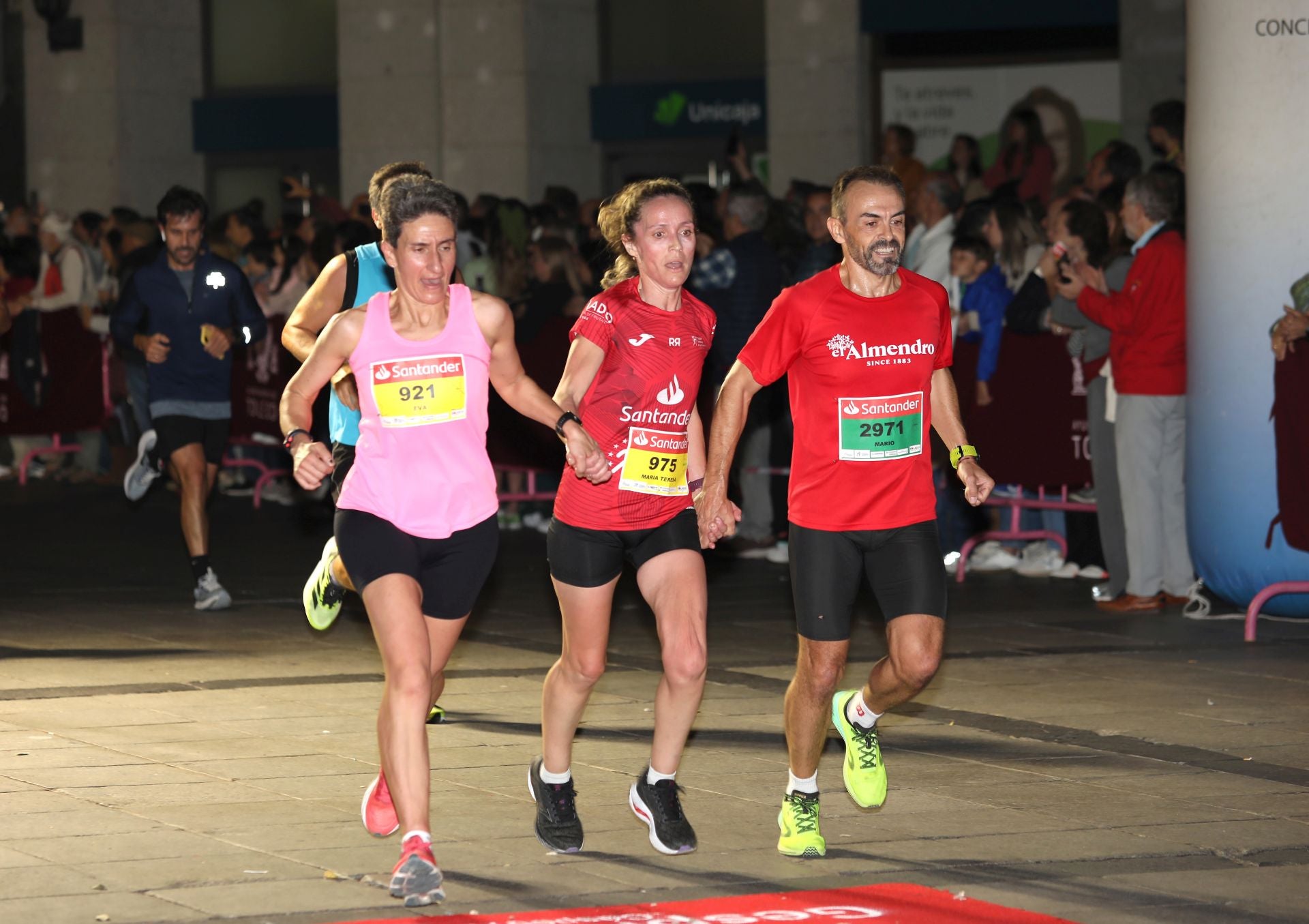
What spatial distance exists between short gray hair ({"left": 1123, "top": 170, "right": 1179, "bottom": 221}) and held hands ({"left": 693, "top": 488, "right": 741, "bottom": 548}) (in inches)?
231

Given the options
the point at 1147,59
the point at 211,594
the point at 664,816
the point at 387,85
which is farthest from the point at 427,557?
the point at 387,85

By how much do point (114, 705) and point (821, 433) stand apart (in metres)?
3.80

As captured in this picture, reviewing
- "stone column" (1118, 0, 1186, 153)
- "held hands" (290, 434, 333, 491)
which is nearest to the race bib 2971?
"held hands" (290, 434, 333, 491)

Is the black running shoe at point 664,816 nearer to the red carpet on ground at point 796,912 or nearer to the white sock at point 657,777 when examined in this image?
the white sock at point 657,777

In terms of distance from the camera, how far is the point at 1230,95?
11273mm

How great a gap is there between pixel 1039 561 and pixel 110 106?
50.1 feet

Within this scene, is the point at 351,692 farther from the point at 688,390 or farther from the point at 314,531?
the point at 314,531

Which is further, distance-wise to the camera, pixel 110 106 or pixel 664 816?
pixel 110 106

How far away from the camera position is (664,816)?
6.58m

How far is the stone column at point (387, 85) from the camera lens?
23.7m

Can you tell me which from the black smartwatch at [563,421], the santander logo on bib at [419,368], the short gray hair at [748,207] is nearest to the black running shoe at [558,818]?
the black smartwatch at [563,421]

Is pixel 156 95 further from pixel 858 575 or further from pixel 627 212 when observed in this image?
pixel 858 575

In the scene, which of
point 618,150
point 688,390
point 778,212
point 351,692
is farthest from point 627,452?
point 618,150

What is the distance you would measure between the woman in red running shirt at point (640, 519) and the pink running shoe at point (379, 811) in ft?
1.44
